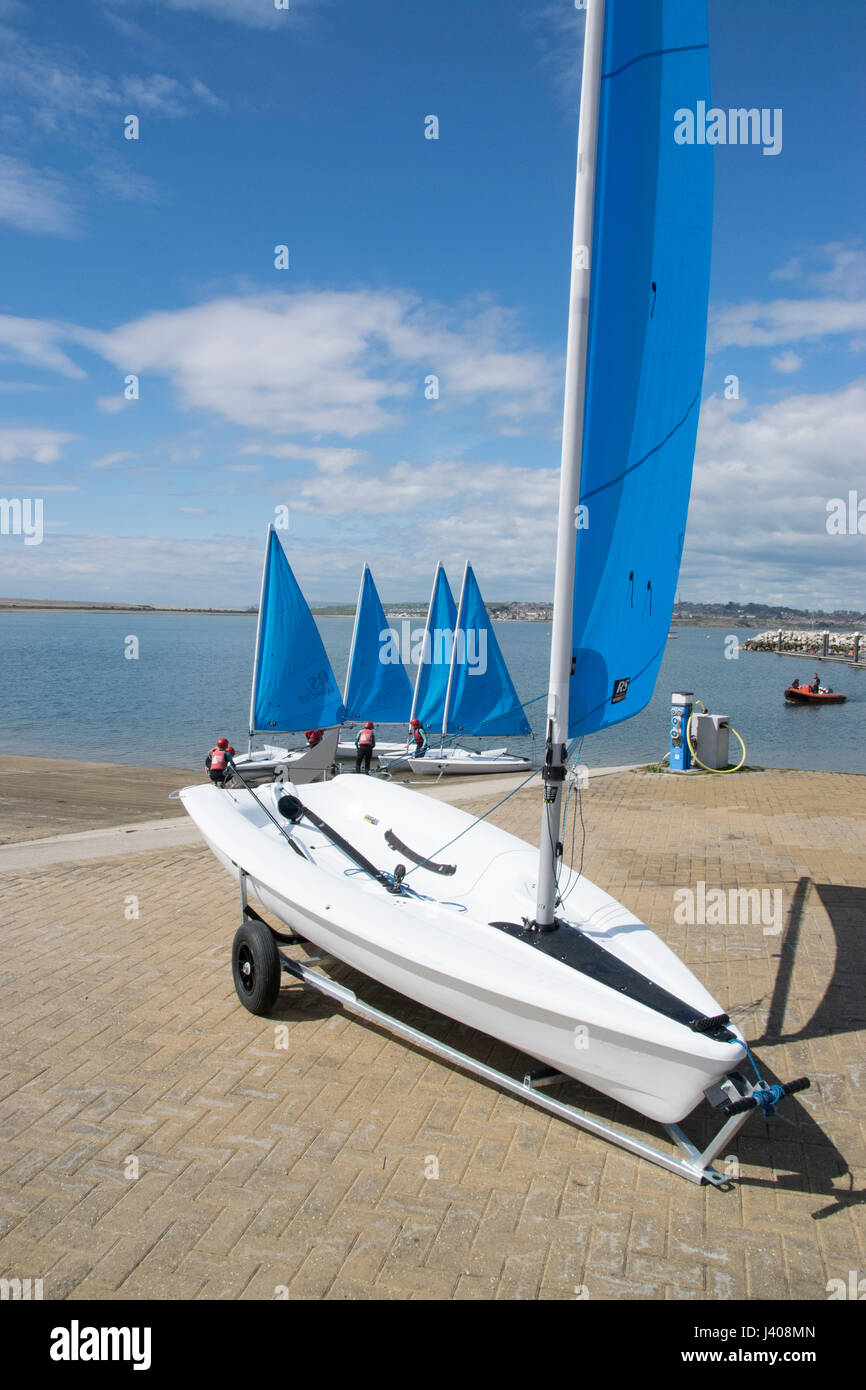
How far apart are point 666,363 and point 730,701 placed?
49.2 metres

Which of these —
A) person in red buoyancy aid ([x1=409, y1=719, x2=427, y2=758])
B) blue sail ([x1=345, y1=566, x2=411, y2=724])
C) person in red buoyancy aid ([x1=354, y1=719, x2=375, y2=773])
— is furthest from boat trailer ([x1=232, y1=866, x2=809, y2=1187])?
blue sail ([x1=345, y1=566, x2=411, y2=724])

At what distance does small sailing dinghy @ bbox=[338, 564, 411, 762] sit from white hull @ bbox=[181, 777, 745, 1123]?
47.7 feet

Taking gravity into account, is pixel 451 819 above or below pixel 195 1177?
above

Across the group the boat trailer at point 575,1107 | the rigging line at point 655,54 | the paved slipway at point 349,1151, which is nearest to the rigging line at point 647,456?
the rigging line at point 655,54

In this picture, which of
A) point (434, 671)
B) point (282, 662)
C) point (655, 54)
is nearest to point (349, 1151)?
point (655, 54)

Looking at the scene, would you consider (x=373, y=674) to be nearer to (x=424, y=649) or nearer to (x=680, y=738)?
(x=424, y=649)

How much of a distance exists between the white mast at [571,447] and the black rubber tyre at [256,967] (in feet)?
5.82

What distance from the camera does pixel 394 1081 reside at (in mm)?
4562

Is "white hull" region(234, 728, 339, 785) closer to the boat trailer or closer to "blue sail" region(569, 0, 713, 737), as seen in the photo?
the boat trailer

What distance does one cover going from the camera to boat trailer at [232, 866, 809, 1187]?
11.3 feet

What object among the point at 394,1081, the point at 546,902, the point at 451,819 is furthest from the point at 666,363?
the point at 394,1081

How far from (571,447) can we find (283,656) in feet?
48.6

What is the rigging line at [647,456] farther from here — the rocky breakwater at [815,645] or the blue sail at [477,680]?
the rocky breakwater at [815,645]

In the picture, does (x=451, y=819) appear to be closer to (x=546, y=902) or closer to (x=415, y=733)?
(x=546, y=902)
